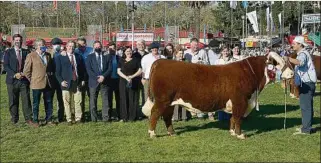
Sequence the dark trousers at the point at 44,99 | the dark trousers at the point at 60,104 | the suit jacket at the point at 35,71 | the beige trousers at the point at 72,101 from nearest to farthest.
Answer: the suit jacket at the point at 35,71
the dark trousers at the point at 44,99
the beige trousers at the point at 72,101
the dark trousers at the point at 60,104

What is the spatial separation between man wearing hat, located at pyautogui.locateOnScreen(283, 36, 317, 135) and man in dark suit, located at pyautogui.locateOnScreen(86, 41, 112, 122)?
4.43 m

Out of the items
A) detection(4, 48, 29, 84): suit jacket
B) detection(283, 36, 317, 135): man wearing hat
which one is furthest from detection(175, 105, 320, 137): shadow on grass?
detection(4, 48, 29, 84): suit jacket

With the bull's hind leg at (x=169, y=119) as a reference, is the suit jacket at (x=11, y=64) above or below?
above

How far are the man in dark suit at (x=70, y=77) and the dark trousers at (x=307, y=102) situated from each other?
5.22m

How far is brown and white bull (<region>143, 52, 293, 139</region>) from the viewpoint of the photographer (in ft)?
27.7

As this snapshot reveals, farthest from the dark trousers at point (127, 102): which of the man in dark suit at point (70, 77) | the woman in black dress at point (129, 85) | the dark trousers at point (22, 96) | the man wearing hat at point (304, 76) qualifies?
the man wearing hat at point (304, 76)

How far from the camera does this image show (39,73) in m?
10.0

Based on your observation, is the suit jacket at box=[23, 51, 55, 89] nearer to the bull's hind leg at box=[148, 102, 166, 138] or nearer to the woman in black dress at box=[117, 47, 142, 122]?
the woman in black dress at box=[117, 47, 142, 122]

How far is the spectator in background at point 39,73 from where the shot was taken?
10039 mm

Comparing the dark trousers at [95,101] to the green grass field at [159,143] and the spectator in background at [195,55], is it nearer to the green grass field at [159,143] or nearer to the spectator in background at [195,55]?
the green grass field at [159,143]

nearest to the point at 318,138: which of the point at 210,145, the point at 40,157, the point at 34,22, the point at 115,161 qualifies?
the point at 210,145

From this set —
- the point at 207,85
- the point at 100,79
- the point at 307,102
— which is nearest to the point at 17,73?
the point at 100,79

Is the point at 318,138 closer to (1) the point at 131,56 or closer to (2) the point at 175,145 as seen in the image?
(2) the point at 175,145

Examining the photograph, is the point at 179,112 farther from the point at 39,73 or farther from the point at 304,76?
the point at 39,73
